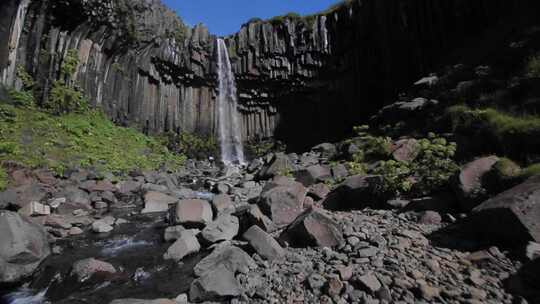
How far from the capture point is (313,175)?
9.44 metres

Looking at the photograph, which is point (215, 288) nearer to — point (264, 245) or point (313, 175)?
point (264, 245)

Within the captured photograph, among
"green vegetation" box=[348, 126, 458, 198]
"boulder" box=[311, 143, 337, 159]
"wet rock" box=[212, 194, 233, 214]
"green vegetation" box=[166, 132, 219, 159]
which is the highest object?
"green vegetation" box=[166, 132, 219, 159]

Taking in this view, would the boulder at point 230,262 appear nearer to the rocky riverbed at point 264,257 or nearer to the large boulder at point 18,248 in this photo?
the rocky riverbed at point 264,257

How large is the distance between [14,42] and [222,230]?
1550 centimetres

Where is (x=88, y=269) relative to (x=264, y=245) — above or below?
below

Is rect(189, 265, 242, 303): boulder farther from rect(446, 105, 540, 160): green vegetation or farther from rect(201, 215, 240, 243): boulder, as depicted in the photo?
rect(446, 105, 540, 160): green vegetation

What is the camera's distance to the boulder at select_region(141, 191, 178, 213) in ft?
33.0

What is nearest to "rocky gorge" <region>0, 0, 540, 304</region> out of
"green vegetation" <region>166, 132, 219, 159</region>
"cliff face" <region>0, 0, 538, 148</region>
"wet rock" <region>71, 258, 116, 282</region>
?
"wet rock" <region>71, 258, 116, 282</region>

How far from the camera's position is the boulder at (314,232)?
15.9 ft

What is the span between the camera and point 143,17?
2164cm

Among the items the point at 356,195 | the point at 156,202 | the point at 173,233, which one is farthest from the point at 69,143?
the point at 356,195

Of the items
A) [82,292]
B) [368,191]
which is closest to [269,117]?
[368,191]

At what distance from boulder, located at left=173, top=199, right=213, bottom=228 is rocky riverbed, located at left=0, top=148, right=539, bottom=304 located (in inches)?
1.3

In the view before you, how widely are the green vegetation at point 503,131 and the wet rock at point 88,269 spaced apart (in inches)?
321
